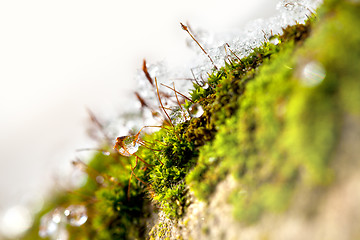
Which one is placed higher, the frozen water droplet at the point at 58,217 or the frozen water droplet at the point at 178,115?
the frozen water droplet at the point at 58,217

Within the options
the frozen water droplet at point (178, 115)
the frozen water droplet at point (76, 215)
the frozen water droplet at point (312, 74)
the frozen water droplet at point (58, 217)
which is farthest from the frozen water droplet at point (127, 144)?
the frozen water droplet at point (58, 217)

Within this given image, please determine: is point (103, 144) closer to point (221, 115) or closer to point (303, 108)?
point (221, 115)

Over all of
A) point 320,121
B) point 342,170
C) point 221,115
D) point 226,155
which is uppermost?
point 221,115

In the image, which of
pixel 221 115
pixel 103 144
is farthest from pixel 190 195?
pixel 103 144

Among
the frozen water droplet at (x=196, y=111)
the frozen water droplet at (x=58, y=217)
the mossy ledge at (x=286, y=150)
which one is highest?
the frozen water droplet at (x=58, y=217)

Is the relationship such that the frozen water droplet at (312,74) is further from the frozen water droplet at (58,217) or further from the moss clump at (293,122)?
the frozen water droplet at (58,217)

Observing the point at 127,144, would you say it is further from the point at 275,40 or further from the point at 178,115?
the point at 275,40

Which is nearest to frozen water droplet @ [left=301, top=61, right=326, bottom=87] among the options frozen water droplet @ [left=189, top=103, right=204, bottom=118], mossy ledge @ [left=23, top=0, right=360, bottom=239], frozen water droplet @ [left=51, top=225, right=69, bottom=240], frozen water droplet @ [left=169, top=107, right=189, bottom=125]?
mossy ledge @ [left=23, top=0, right=360, bottom=239]

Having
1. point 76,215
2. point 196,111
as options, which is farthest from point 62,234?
point 196,111
